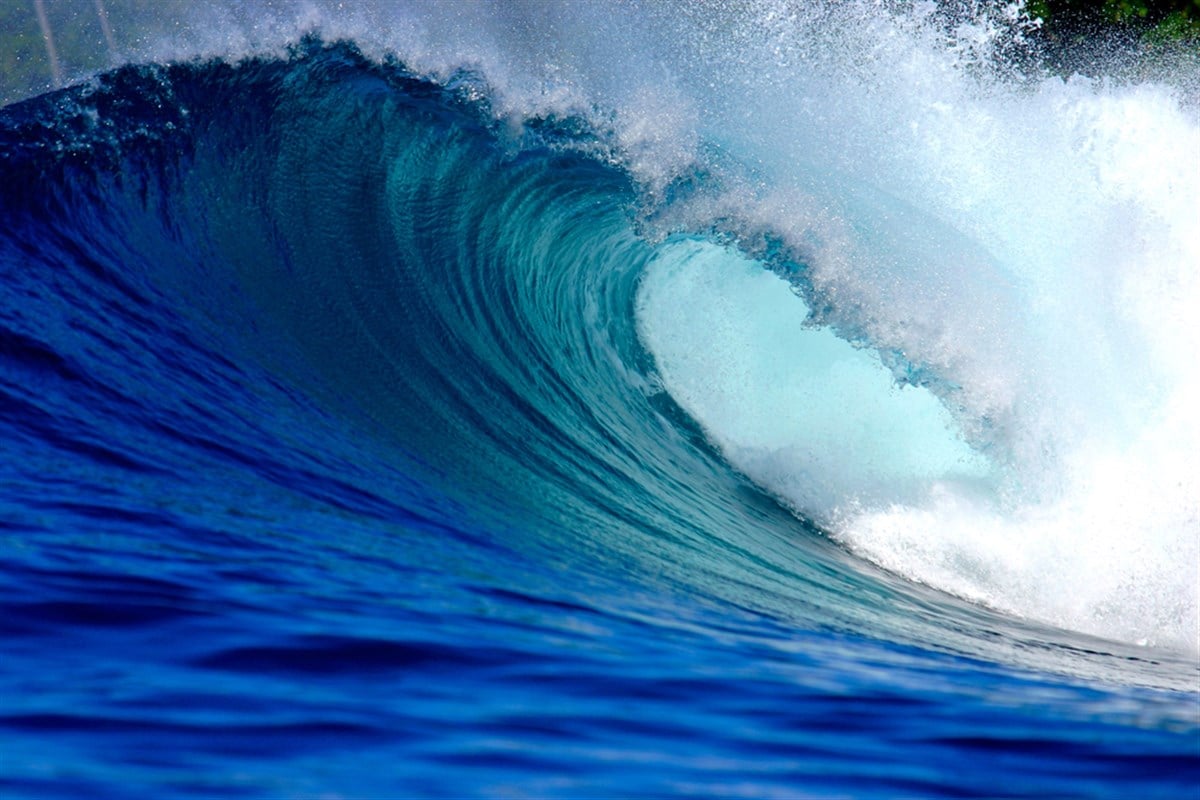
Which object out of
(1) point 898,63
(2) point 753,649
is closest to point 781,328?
(1) point 898,63

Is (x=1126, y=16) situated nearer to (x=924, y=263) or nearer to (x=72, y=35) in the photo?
(x=924, y=263)

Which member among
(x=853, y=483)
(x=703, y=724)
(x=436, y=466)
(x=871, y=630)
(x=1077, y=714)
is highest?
(x=853, y=483)

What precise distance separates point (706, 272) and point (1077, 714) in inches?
270

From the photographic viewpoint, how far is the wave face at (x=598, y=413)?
9.29 feet

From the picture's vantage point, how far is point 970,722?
122 inches

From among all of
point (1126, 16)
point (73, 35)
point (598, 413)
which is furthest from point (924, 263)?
point (1126, 16)

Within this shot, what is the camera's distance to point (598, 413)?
806 cm

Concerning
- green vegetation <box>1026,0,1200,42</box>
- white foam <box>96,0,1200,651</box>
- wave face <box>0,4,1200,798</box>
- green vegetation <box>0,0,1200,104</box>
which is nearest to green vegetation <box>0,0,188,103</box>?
green vegetation <box>0,0,1200,104</box>

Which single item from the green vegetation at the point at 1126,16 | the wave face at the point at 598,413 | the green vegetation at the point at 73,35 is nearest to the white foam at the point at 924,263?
the wave face at the point at 598,413

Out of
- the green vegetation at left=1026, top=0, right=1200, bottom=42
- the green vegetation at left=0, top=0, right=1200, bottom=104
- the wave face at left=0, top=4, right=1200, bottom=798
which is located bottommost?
the wave face at left=0, top=4, right=1200, bottom=798

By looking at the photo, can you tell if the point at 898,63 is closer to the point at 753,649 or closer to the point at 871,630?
the point at 871,630

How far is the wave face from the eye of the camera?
9.29 ft

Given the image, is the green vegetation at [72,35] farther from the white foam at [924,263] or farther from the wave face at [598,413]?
the wave face at [598,413]

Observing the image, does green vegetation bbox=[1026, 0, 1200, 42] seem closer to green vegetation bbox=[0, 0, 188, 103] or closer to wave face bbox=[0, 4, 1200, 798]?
wave face bbox=[0, 4, 1200, 798]
